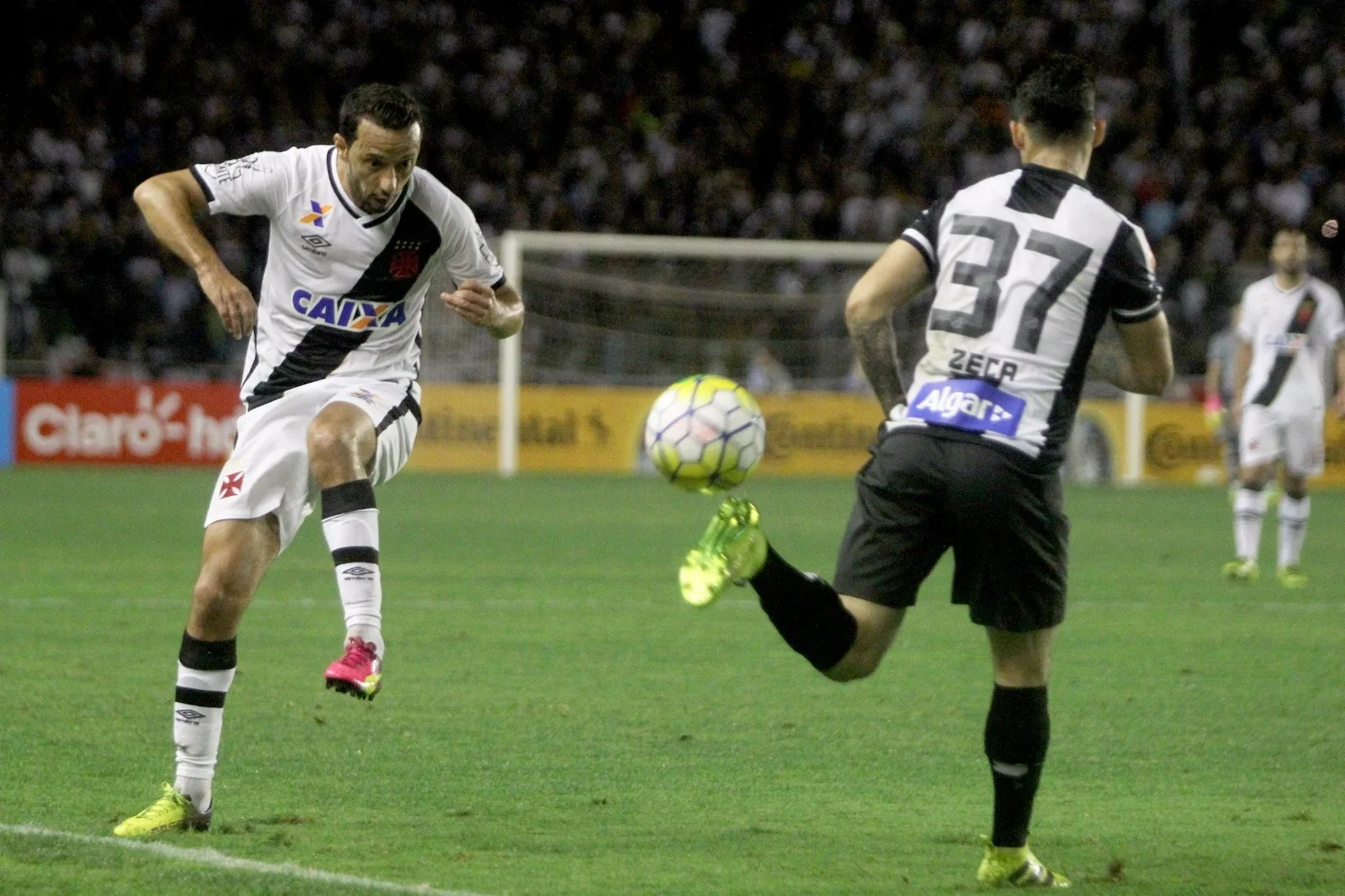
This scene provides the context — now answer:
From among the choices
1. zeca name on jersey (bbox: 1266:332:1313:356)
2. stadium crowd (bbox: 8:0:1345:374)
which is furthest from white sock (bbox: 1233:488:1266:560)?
stadium crowd (bbox: 8:0:1345:374)

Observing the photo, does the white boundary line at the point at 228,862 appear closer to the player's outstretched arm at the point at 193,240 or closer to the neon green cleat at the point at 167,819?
the neon green cleat at the point at 167,819

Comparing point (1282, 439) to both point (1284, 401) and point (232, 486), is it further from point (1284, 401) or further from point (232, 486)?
point (232, 486)

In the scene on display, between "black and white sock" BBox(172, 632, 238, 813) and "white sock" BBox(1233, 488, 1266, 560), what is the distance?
923 cm

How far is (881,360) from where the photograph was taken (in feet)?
15.2

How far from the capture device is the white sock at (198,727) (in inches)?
197

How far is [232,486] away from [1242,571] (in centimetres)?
911

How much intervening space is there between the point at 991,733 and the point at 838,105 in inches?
944

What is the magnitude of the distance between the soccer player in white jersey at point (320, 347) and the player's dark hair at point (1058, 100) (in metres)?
1.77

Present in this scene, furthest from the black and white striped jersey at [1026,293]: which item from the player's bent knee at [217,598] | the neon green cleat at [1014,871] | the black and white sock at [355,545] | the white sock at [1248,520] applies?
the white sock at [1248,520]

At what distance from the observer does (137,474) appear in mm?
21625

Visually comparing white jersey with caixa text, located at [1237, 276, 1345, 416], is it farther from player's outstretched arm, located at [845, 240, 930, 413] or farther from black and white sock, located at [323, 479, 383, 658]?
black and white sock, located at [323, 479, 383, 658]

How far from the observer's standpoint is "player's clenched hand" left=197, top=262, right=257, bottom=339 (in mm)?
4996

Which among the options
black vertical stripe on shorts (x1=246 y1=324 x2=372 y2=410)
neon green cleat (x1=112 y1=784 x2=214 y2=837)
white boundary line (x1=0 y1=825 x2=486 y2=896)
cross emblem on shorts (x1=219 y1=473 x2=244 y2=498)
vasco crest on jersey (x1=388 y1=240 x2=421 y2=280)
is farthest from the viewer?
vasco crest on jersey (x1=388 y1=240 x2=421 y2=280)

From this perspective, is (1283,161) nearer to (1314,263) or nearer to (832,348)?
(1314,263)
